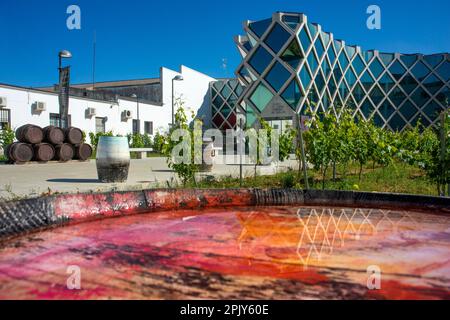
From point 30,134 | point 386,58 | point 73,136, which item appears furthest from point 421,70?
point 30,134

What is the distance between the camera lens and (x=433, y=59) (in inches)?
1660

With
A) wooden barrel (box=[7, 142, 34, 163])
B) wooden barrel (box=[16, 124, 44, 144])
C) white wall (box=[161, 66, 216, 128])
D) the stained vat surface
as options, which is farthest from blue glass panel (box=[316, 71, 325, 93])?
the stained vat surface

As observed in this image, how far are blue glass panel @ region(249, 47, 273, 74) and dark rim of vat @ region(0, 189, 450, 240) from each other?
30834 mm

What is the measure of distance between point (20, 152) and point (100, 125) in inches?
569

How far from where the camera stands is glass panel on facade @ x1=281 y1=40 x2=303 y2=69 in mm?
33062

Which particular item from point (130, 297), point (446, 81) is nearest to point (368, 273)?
point (130, 297)

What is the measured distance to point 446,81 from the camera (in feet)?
137

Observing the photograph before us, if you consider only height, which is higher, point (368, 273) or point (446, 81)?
point (446, 81)

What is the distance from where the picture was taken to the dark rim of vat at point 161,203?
3053 mm

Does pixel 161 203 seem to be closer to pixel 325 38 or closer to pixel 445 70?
pixel 325 38

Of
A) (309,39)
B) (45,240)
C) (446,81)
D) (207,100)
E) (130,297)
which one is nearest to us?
(130,297)
